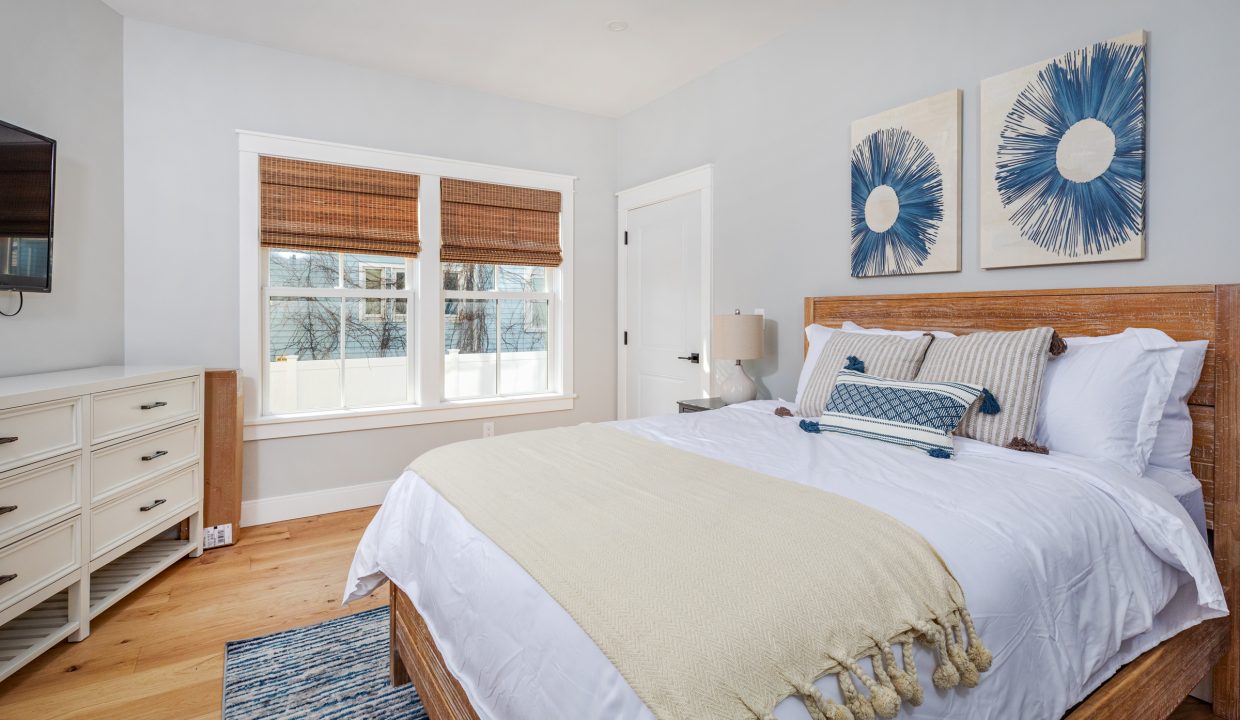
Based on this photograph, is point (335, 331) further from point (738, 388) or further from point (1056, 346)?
point (1056, 346)

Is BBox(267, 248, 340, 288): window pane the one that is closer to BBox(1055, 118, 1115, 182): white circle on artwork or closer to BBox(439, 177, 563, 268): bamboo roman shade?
BBox(439, 177, 563, 268): bamboo roman shade

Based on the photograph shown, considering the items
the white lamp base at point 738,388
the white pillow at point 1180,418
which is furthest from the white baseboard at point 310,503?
the white pillow at point 1180,418

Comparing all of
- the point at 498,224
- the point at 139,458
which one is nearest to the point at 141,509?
the point at 139,458

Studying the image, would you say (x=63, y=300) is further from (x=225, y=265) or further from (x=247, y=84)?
(x=247, y=84)

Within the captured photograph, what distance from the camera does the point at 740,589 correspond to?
0.91 m

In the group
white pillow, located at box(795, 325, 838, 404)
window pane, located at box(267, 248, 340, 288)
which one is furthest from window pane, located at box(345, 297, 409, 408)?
white pillow, located at box(795, 325, 838, 404)

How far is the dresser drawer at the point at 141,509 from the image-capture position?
2.24 m

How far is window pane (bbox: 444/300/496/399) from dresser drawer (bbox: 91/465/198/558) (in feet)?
4.85

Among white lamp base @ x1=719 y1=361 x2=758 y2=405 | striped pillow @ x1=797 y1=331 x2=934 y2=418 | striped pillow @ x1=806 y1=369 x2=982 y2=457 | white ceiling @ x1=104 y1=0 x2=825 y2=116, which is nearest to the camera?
striped pillow @ x1=806 y1=369 x2=982 y2=457

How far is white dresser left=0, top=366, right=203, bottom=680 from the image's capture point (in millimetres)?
1874

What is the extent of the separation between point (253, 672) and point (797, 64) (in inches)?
138

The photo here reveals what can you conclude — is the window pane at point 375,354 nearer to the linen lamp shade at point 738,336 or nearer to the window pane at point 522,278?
the window pane at point 522,278

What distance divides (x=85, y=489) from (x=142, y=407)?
0.41 metres

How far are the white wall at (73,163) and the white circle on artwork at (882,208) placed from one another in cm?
356
